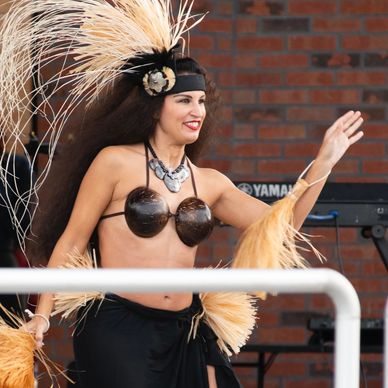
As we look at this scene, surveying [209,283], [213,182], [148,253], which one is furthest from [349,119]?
[209,283]

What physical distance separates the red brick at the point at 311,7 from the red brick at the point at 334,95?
42cm

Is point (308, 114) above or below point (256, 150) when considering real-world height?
above

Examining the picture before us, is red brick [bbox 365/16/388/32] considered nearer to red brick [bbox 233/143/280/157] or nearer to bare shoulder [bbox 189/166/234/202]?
red brick [bbox 233/143/280/157]

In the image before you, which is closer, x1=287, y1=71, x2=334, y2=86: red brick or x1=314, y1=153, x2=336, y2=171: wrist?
x1=314, y1=153, x2=336, y2=171: wrist

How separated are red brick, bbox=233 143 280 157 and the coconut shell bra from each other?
2.41 metres

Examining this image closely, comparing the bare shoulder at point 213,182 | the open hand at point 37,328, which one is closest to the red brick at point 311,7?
the bare shoulder at point 213,182

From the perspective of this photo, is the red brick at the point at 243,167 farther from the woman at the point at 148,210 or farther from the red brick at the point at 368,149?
the woman at the point at 148,210

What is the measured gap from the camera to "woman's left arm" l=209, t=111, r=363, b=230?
4.79 meters

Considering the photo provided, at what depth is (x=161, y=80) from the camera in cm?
498

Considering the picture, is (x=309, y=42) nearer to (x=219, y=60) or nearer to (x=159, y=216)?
(x=219, y=60)

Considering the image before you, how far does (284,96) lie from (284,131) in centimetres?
18

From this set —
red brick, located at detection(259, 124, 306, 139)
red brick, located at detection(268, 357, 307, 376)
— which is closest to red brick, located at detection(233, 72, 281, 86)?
red brick, located at detection(259, 124, 306, 139)

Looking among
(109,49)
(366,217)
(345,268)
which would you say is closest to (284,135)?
(345,268)

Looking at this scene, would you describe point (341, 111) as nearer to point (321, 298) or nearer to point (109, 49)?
point (321, 298)
